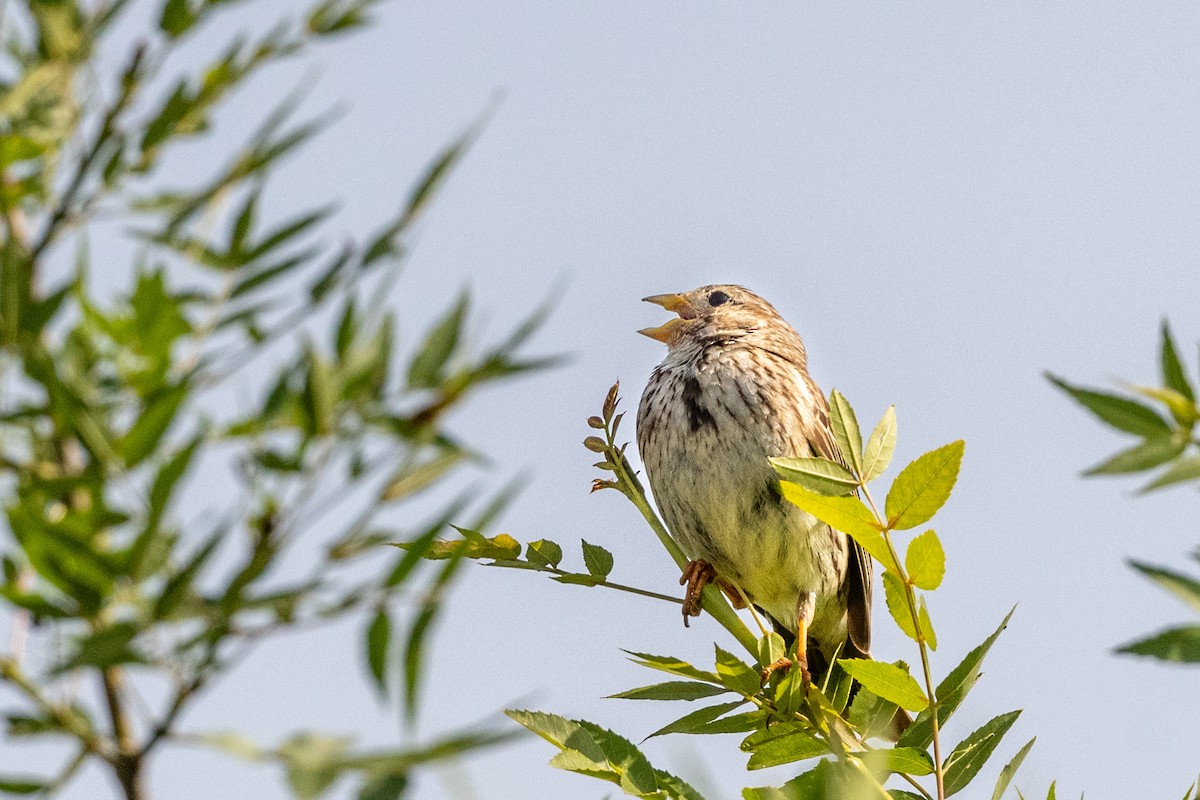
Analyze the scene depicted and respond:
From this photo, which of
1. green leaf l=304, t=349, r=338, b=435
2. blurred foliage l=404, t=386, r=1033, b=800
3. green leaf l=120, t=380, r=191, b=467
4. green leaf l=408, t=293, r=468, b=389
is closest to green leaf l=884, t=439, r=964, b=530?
blurred foliage l=404, t=386, r=1033, b=800

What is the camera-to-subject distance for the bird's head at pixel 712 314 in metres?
6.17

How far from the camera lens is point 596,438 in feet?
9.81

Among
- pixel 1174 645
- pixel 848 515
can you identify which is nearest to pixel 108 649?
pixel 1174 645

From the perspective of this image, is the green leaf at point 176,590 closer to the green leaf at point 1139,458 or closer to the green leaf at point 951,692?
the green leaf at point 1139,458

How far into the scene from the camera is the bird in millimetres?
5164

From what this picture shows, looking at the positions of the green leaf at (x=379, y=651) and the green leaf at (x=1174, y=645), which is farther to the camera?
the green leaf at (x=1174, y=645)

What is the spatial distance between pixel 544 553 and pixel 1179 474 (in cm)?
141

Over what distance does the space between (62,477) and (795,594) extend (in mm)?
4235

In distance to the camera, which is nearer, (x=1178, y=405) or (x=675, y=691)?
(x=1178, y=405)

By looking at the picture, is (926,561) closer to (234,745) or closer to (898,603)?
(898,603)

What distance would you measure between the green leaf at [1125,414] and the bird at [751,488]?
3.17 meters

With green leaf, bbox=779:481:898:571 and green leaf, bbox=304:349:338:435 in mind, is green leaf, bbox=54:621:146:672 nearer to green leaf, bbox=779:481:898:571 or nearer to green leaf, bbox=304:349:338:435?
green leaf, bbox=304:349:338:435

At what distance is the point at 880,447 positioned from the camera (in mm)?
2625

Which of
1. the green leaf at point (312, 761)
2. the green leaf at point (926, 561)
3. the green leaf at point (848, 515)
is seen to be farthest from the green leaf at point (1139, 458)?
the green leaf at point (312, 761)
